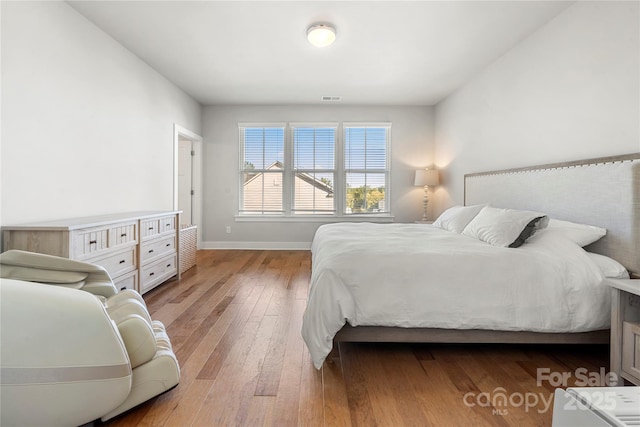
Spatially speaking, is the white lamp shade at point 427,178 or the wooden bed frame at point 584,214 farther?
the white lamp shade at point 427,178

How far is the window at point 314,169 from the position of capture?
5840 mm

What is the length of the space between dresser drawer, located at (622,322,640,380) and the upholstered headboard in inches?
22.9

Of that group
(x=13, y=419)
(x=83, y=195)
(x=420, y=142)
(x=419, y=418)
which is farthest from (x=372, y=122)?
(x=13, y=419)

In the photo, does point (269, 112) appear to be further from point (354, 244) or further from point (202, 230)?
point (354, 244)

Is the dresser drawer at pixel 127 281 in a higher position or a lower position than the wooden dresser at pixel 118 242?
lower

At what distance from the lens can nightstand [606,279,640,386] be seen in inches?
64.3

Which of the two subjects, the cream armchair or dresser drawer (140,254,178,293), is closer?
the cream armchair

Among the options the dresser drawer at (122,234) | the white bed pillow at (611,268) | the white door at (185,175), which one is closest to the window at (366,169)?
the white door at (185,175)

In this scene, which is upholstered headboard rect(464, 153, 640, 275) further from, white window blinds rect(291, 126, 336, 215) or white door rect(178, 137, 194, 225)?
white door rect(178, 137, 194, 225)

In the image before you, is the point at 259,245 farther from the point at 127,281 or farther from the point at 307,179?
the point at 127,281

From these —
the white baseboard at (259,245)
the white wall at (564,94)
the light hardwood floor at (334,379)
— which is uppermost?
the white wall at (564,94)

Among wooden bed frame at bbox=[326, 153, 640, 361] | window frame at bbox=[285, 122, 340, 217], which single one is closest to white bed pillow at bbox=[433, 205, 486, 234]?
wooden bed frame at bbox=[326, 153, 640, 361]

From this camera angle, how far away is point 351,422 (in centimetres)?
147

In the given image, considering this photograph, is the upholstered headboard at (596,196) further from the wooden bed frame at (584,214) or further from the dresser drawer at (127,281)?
the dresser drawer at (127,281)
